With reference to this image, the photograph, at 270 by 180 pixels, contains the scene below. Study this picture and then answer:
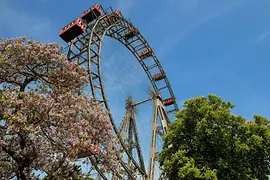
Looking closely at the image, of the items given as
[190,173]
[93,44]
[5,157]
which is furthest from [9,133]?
[93,44]

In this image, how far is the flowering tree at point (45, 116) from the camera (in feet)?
23.8

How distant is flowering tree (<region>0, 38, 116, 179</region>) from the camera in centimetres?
726

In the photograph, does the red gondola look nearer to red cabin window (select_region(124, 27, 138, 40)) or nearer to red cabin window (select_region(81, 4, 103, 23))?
red cabin window (select_region(81, 4, 103, 23))

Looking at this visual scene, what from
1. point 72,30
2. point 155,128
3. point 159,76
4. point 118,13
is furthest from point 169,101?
point 72,30

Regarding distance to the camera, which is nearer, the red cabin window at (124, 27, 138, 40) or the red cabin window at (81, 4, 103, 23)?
the red cabin window at (81, 4, 103, 23)

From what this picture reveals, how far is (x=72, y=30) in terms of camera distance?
710 inches

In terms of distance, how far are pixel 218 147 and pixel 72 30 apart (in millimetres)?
11251

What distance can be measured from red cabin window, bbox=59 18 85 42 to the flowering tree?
31.3 ft

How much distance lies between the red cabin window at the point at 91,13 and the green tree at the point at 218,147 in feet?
35.1

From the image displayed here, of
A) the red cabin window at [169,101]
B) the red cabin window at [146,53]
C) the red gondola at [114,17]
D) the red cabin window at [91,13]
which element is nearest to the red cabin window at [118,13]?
the red gondola at [114,17]

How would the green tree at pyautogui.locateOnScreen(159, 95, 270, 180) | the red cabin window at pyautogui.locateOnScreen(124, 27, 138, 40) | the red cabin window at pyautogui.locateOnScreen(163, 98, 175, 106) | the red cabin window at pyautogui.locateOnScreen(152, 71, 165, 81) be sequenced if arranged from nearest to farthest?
the green tree at pyautogui.locateOnScreen(159, 95, 270, 180) < the red cabin window at pyautogui.locateOnScreen(124, 27, 138, 40) < the red cabin window at pyautogui.locateOnScreen(152, 71, 165, 81) < the red cabin window at pyautogui.locateOnScreen(163, 98, 175, 106)

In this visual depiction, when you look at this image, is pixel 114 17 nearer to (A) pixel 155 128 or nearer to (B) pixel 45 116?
(A) pixel 155 128

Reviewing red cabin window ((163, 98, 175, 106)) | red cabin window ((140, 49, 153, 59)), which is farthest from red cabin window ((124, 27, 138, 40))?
red cabin window ((163, 98, 175, 106))

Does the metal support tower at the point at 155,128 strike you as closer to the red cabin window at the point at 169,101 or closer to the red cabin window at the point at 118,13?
the red cabin window at the point at 169,101
